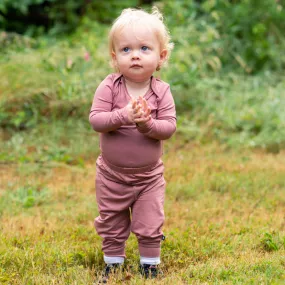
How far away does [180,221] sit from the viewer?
4.41m

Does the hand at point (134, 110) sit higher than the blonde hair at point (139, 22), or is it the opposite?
the blonde hair at point (139, 22)

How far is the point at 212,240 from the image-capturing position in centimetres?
395

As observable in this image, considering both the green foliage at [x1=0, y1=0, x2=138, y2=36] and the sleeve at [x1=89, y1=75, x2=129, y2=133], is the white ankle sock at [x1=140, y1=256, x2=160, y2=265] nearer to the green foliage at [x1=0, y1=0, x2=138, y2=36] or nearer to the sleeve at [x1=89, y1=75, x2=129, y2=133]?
the sleeve at [x1=89, y1=75, x2=129, y2=133]

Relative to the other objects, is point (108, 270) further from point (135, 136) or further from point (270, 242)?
point (270, 242)

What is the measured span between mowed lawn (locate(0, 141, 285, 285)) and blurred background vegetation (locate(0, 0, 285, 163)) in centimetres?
38

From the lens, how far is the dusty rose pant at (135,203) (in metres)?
3.44

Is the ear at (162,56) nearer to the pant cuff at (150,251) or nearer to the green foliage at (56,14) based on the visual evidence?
the pant cuff at (150,251)

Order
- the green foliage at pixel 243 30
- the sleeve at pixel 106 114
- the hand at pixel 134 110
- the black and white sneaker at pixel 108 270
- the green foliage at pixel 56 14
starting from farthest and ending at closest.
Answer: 1. the green foliage at pixel 56 14
2. the green foliage at pixel 243 30
3. the black and white sneaker at pixel 108 270
4. the sleeve at pixel 106 114
5. the hand at pixel 134 110

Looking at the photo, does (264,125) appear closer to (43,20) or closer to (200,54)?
(200,54)

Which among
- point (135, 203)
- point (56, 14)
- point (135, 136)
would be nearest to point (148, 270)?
point (135, 203)

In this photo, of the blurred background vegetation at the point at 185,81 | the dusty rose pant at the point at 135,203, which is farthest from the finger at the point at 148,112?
the blurred background vegetation at the point at 185,81

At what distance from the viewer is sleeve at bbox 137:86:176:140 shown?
3.23 meters

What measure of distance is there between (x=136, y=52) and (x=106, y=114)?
39 centimetres

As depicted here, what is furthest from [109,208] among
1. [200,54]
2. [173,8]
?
[173,8]
